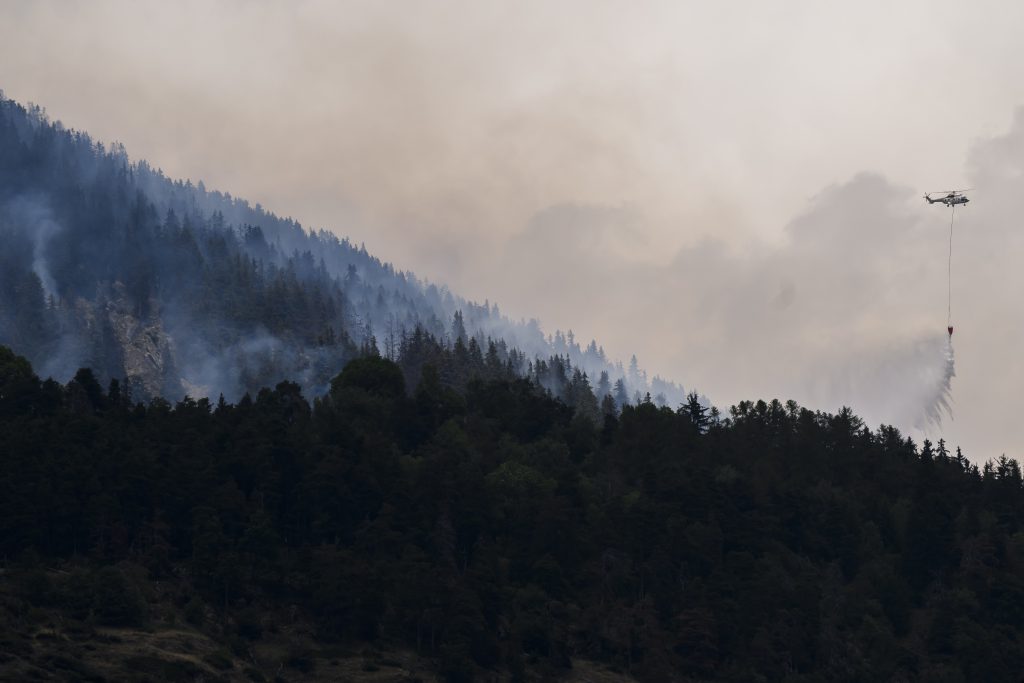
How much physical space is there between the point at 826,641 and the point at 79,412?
90.8m

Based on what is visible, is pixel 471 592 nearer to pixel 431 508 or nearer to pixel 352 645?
pixel 352 645

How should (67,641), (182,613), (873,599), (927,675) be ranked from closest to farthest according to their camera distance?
1. (67,641)
2. (182,613)
3. (927,675)
4. (873,599)

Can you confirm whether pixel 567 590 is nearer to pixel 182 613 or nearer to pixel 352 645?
pixel 352 645

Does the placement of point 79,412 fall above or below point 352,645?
above

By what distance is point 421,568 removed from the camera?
165m

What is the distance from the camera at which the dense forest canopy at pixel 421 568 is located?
499ft

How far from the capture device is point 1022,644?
182000 millimetres

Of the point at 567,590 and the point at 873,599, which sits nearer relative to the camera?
the point at 567,590

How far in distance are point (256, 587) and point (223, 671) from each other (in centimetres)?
2175

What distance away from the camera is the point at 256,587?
15825 centimetres

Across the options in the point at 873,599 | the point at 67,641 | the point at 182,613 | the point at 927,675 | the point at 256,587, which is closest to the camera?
the point at 67,641

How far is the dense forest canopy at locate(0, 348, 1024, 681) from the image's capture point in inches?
5989

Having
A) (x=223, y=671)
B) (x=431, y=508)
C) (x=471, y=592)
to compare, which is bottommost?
(x=223, y=671)

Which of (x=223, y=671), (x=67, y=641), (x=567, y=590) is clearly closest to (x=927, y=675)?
(x=567, y=590)
